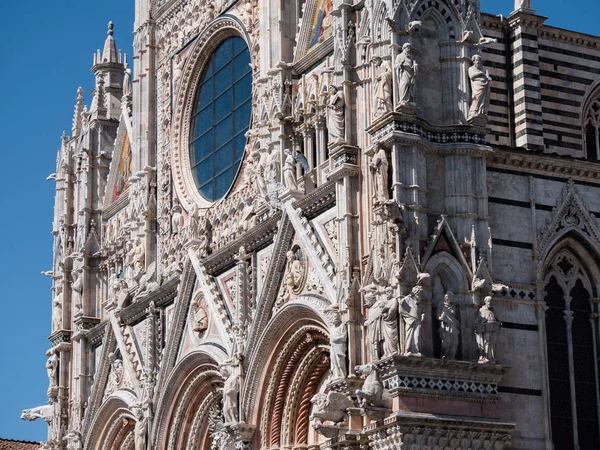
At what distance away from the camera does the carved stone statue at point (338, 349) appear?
862 inches

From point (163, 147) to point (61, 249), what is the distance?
5408mm

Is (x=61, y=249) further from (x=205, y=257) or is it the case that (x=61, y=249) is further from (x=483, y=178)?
(x=483, y=178)

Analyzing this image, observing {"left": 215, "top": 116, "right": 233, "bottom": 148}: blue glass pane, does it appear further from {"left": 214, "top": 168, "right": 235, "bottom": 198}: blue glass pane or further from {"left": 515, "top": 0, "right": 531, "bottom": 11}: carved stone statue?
{"left": 515, "top": 0, "right": 531, "bottom": 11}: carved stone statue

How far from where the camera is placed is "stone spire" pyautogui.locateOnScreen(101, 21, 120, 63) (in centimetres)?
3566

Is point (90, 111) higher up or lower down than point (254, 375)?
higher up

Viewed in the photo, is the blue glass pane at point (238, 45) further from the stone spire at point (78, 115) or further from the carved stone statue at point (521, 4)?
the stone spire at point (78, 115)

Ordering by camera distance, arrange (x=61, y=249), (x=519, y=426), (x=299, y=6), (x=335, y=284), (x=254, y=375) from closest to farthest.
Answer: (x=519, y=426)
(x=335, y=284)
(x=254, y=375)
(x=299, y=6)
(x=61, y=249)

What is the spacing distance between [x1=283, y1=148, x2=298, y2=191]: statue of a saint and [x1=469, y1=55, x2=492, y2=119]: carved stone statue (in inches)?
147

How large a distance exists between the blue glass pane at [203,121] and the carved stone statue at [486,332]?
1007 cm

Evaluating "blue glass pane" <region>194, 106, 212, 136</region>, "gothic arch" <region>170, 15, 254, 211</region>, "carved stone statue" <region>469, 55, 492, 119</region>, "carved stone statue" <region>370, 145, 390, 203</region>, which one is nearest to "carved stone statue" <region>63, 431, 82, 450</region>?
"gothic arch" <region>170, 15, 254, 211</region>

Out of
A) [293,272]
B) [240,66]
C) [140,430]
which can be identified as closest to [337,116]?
[293,272]

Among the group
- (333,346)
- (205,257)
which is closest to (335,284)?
(333,346)

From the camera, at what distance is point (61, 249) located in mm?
35188

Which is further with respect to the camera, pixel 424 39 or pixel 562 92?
pixel 562 92
